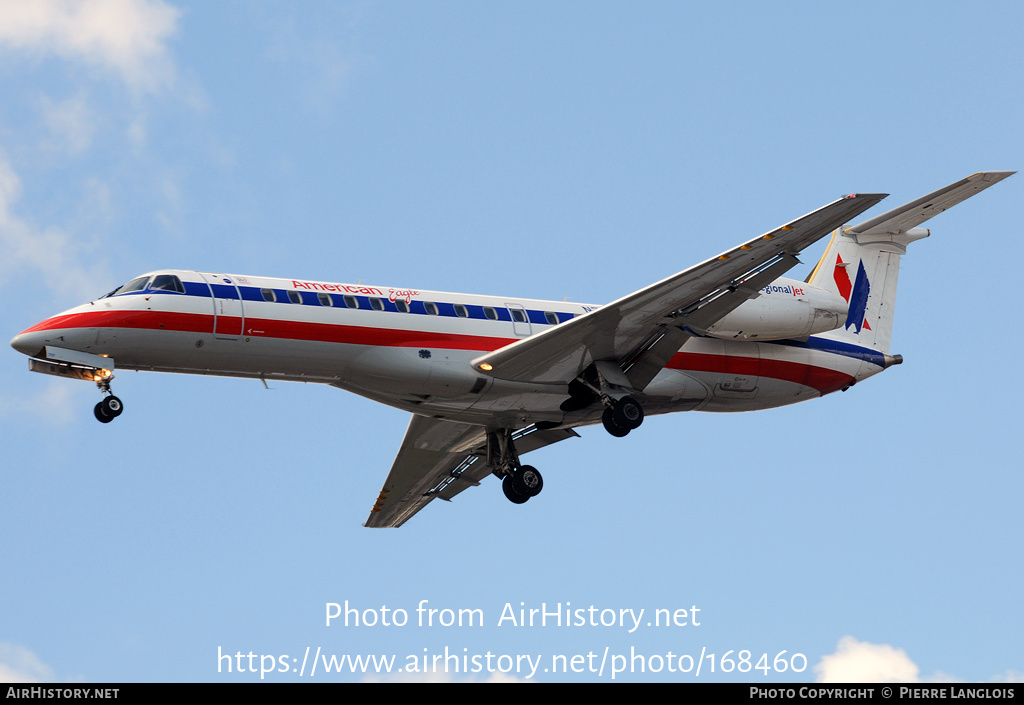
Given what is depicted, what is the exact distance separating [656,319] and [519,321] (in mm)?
2739

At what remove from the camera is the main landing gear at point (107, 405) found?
21.4m

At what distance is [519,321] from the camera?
79.6 ft

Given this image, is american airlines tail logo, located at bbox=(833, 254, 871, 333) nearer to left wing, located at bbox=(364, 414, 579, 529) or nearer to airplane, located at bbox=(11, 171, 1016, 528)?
airplane, located at bbox=(11, 171, 1016, 528)

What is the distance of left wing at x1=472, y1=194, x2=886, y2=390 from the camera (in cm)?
2155

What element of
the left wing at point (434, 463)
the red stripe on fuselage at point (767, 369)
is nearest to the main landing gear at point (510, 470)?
the left wing at point (434, 463)

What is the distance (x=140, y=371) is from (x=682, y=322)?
9.85m

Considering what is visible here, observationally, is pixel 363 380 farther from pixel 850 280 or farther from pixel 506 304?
pixel 850 280

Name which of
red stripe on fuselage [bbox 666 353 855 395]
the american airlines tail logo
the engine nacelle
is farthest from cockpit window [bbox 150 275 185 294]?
the american airlines tail logo

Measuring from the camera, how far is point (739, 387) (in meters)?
25.8

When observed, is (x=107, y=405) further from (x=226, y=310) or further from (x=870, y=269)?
(x=870, y=269)

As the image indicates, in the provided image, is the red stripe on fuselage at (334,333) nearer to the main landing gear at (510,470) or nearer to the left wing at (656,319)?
the left wing at (656,319)
